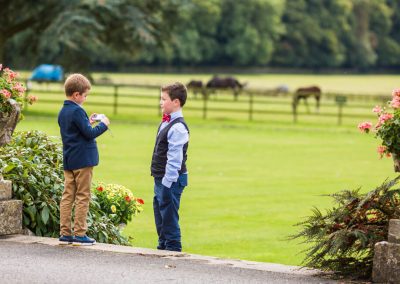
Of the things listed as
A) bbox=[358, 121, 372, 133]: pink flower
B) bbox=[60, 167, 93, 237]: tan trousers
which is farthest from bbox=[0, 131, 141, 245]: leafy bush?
bbox=[358, 121, 372, 133]: pink flower

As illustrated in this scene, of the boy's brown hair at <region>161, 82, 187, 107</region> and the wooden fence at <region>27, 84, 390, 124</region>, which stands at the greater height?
the wooden fence at <region>27, 84, 390, 124</region>

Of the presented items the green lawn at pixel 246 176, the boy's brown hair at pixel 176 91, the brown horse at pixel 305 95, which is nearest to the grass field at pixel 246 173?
the green lawn at pixel 246 176

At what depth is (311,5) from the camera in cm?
14362

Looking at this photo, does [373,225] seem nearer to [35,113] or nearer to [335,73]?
[35,113]

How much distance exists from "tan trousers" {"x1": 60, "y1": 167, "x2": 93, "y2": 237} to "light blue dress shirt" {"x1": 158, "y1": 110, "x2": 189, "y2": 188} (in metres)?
0.67

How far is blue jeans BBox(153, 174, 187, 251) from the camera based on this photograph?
8758mm

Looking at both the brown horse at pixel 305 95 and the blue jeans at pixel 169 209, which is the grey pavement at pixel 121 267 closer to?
the blue jeans at pixel 169 209

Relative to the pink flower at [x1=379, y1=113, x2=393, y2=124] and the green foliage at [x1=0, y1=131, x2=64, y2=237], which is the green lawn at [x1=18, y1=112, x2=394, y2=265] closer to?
the green foliage at [x1=0, y1=131, x2=64, y2=237]

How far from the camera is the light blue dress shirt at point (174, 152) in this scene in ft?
28.2

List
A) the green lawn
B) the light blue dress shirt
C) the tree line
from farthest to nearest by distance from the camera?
the tree line, the green lawn, the light blue dress shirt

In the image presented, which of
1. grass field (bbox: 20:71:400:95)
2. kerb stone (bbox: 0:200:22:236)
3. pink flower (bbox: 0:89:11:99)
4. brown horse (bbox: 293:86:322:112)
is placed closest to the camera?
kerb stone (bbox: 0:200:22:236)

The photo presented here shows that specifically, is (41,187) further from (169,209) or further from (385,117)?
(385,117)

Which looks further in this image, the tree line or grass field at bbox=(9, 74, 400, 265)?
the tree line

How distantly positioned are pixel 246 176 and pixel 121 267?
1251 cm
